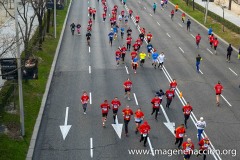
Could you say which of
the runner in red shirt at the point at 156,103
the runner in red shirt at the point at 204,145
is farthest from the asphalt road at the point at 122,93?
the runner in red shirt at the point at 204,145

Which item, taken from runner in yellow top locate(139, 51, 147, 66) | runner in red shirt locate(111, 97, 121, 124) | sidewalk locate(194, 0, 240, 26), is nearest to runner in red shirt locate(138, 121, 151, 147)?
runner in red shirt locate(111, 97, 121, 124)

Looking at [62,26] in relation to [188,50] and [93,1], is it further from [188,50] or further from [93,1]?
[93,1]

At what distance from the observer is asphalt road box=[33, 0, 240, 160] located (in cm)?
2161

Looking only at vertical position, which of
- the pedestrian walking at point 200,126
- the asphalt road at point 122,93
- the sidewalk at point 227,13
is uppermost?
the pedestrian walking at point 200,126

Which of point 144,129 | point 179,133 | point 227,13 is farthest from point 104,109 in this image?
point 227,13

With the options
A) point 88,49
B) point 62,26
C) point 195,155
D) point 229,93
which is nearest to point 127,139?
point 195,155

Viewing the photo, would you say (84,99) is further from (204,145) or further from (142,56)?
(142,56)

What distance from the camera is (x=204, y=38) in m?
48.6

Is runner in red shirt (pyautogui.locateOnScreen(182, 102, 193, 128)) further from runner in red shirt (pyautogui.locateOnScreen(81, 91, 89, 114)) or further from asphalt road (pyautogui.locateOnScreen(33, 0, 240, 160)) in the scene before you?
runner in red shirt (pyautogui.locateOnScreen(81, 91, 89, 114))

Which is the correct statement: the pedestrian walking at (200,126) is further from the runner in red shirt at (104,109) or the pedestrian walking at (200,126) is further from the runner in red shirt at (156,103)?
the runner in red shirt at (104,109)

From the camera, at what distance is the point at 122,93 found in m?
29.3

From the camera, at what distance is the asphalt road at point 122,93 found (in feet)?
70.9

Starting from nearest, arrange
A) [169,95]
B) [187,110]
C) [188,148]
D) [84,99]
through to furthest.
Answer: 1. [188,148]
2. [187,110]
3. [84,99]
4. [169,95]

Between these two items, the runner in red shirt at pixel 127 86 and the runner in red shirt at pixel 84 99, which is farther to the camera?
the runner in red shirt at pixel 127 86
